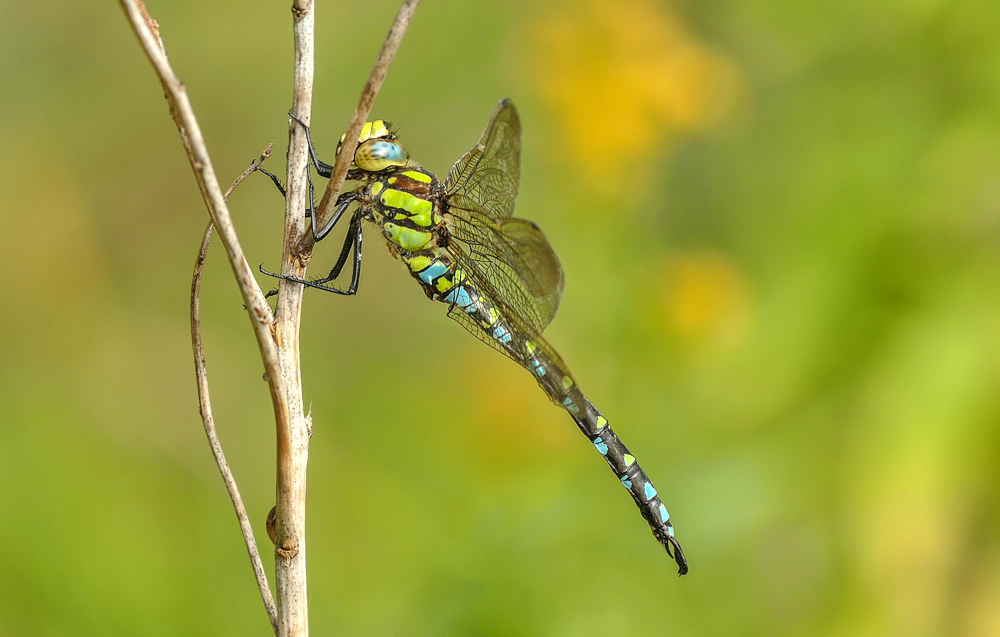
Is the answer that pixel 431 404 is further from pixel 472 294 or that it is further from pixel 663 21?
pixel 663 21

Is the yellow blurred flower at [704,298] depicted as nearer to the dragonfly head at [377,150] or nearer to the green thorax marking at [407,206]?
the green thorax marking at [407,206]

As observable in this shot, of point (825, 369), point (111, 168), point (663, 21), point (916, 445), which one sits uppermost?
point (111, 168)

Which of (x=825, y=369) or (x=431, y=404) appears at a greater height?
(x=431, y=404)

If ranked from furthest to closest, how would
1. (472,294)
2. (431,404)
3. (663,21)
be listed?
(663,21) → (431,404) → (472,294)

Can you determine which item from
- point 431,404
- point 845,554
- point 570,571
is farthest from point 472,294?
point 845,554

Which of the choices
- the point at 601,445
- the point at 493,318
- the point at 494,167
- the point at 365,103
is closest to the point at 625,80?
the point at 494,167

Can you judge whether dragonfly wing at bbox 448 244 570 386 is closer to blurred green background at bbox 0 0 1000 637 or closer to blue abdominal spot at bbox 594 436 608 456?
blue abdominal spot at bbox 594 436 608 456

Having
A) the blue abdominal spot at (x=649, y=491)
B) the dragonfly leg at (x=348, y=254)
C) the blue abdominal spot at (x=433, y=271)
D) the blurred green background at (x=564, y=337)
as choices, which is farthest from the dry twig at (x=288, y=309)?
the blue abdominal spot at (x=649, y=491)
